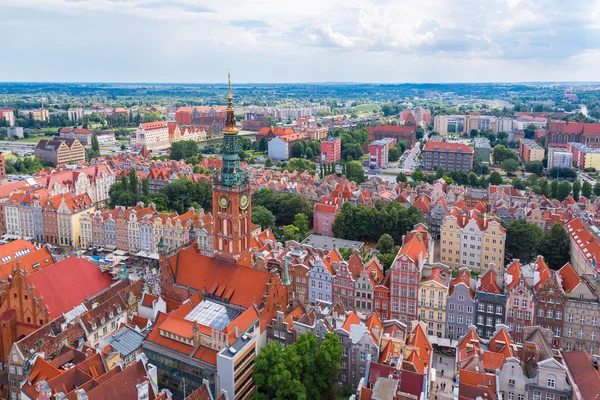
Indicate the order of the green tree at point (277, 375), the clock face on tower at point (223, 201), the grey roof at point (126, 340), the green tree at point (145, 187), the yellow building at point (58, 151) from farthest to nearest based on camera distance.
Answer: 1. the yellow building at point (58, 151)
2. the green tree at point (145, 187)
3. the clock face on tower at point (223, 201)
4. the grey roof at point (126, 340)
5. the green tree at point (277, 375)

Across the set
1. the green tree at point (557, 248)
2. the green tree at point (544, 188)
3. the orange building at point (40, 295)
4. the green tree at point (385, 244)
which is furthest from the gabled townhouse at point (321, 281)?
the green tree at point (544, 188)

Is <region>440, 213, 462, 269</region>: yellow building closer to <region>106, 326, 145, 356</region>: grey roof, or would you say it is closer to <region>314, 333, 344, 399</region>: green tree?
<region>314, 333, 344, 399</region>: green tree

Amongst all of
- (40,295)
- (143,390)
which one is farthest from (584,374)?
(40,295)

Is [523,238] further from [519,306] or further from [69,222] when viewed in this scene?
[69,222]

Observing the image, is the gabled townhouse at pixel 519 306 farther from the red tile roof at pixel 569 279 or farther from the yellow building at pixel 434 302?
the yellow building at pixel 434 302

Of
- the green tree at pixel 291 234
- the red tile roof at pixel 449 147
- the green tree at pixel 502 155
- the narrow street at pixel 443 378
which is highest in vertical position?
the red tile roof at pixel 449 147

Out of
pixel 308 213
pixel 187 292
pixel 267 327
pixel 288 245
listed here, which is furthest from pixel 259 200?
pixel 267 327

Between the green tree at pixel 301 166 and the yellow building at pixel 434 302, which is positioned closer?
the yellow building at pixel 434 302
